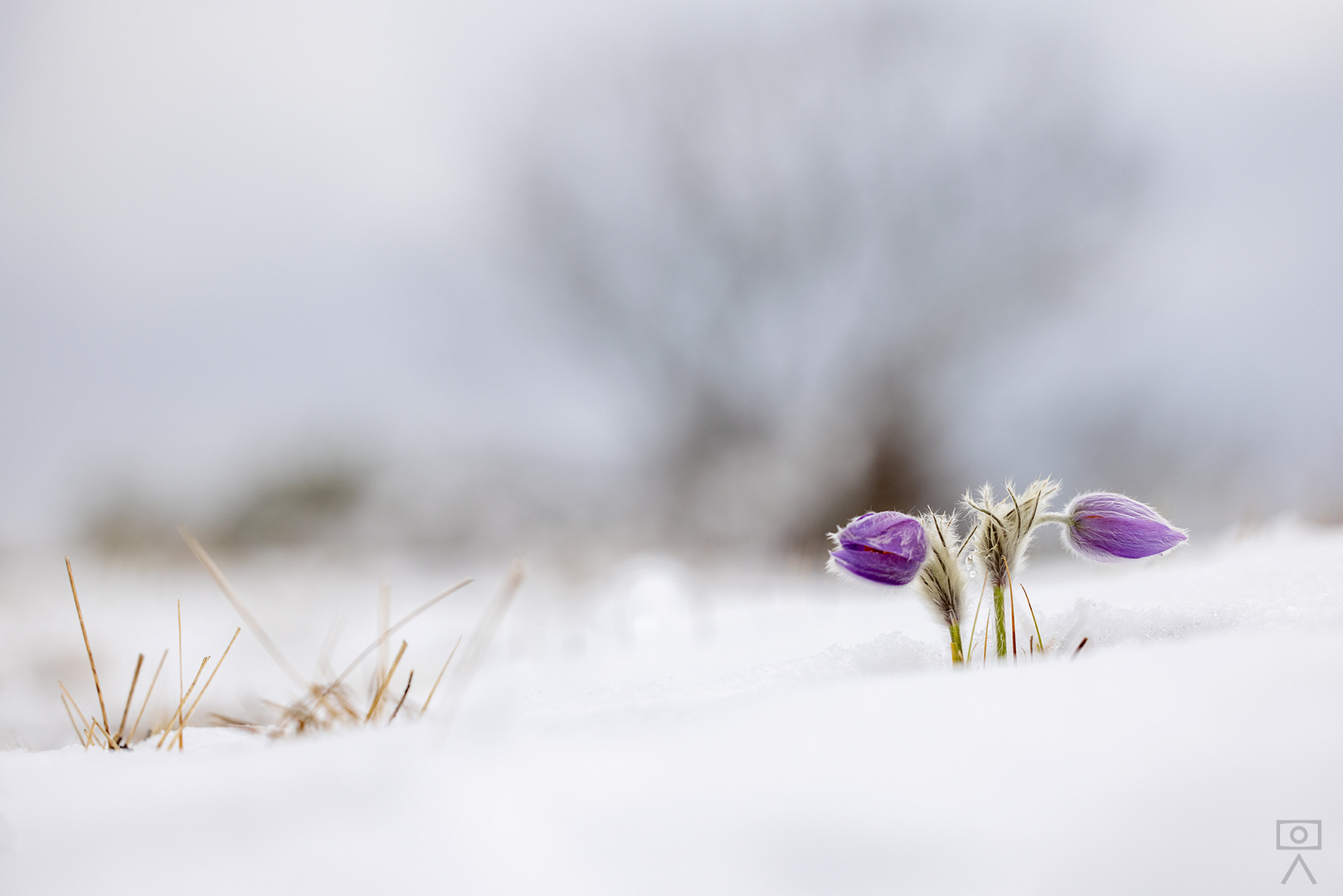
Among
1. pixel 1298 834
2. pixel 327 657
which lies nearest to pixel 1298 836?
pixel 1298 834

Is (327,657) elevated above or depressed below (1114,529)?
below

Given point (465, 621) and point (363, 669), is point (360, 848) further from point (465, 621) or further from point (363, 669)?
point (465, 621)

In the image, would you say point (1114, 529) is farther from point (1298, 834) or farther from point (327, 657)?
point (327, 657)

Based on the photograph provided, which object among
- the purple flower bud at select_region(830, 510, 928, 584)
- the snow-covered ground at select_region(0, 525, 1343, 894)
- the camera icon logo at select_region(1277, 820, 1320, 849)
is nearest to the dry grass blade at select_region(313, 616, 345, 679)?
the snow-covered ground at select_region(0, 525, 1343, 894)

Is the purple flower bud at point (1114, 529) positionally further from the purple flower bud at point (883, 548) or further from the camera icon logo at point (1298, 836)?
the camera icon logo at point (1298, 836)

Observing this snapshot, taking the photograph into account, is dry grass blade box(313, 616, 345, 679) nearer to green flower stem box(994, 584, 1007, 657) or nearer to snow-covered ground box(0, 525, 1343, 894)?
snow-covered ground box(0, 525, 1343, 894)

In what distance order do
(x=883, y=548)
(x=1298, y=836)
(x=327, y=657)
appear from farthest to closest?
(x=327, y=657), (x=883, y=548), (x=1298, y=836)

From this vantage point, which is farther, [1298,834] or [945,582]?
[945,582]

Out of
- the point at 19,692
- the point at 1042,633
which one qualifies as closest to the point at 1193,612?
the point at 1042,633

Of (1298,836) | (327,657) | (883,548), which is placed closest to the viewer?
(1298,836)
